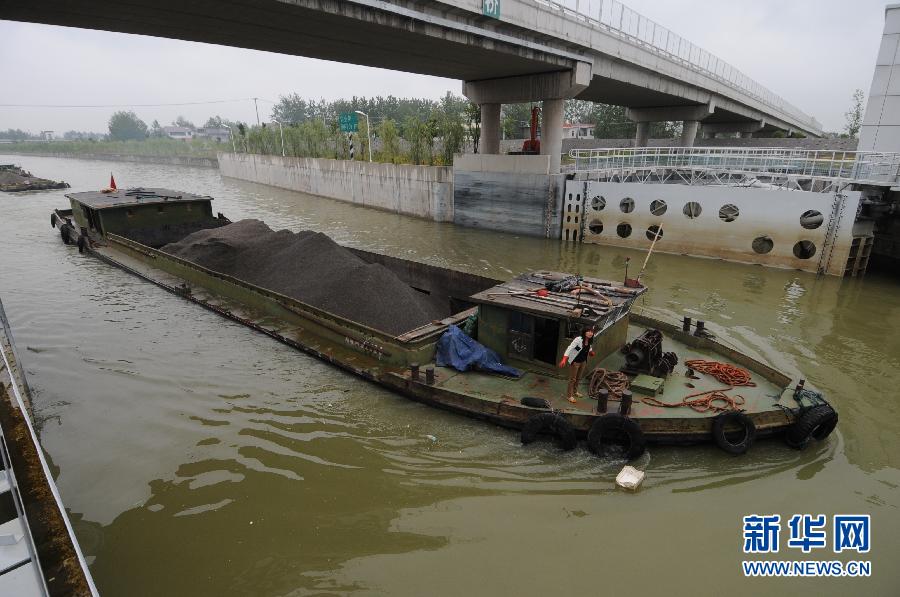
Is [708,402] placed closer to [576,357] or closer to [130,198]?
[576,357]

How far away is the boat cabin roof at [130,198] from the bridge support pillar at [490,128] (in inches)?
652

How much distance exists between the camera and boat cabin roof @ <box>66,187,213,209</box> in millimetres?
19781

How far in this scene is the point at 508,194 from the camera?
2695 cm

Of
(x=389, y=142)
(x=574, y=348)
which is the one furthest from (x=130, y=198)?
(x=389, y=142)

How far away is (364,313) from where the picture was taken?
11.0 m

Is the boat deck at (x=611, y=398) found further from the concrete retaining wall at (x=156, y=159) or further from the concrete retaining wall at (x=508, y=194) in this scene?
the concrete retaining wall at (x=156, y=159)

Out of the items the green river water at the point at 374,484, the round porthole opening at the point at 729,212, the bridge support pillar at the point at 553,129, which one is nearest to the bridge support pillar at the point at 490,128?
the bridge support pillar at the point at 553,129

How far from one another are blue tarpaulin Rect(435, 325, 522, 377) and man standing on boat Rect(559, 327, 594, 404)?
1.09 meters

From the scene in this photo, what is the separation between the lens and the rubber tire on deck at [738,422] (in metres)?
7.25

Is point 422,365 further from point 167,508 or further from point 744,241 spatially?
point 744,241

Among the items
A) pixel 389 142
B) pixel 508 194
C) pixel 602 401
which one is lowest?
pixel 602 401

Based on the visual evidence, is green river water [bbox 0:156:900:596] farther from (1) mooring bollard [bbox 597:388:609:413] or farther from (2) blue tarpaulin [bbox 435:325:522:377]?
(2) blue tarpaulin [bbox 435:325:522:377]

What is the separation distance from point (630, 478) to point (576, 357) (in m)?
1.96

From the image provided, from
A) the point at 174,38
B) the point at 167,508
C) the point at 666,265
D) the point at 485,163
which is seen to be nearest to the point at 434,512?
the point at 167,508
